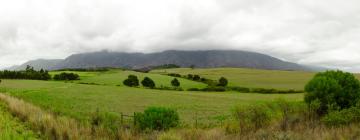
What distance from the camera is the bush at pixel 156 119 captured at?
1867cm

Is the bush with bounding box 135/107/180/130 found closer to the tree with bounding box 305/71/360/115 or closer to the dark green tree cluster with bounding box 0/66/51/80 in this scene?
the tree with bounding box 305/71/360/115

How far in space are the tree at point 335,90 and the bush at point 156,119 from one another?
10750 mm

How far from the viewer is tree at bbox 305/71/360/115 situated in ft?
85.9

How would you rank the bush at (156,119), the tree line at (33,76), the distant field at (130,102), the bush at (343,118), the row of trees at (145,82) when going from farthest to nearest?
1. the tree line at (33,76)
2. the row of trees at (145,82)
3. the distant field at (130,102)
4. the bush at (156,119)
5. the bush at (343,118)

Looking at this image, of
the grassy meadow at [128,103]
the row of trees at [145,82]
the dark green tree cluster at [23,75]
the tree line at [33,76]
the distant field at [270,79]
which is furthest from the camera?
the dark green tree cluster at [23,75]

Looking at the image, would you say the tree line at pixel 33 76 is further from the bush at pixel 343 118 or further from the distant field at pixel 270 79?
the bush at pixel 343 118

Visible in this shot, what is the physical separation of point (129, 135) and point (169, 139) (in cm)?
139

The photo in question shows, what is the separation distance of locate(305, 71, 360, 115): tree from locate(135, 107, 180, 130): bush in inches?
423

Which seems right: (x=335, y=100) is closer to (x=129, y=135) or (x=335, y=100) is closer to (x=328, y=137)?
(x=328, y=137)

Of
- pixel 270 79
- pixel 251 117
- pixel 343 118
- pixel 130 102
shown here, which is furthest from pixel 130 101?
pixel 270 79

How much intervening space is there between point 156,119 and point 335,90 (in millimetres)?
13880

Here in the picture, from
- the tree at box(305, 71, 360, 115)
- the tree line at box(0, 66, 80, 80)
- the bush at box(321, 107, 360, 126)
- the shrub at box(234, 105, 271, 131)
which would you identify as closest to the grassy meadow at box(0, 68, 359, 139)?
the shrub at box(234, 105, 271, 131)

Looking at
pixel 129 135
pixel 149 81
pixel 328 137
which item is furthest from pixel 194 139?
pixel 149 81

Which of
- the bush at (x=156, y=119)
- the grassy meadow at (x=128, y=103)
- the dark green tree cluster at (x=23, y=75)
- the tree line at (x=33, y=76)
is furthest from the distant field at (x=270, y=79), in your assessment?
the bush at (x=156, y=119)
